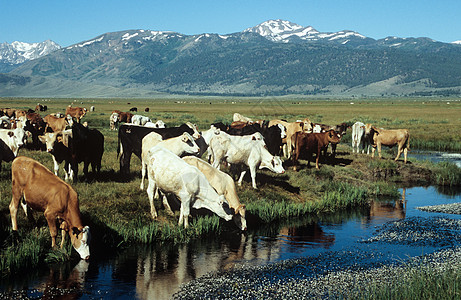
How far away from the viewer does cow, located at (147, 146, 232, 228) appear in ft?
44.8

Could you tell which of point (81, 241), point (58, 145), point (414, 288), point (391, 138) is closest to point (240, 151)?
point (58, 145)

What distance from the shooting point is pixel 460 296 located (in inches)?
356

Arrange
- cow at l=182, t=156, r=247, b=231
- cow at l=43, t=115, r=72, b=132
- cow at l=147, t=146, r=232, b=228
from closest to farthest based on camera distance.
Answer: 1. cow at l=147, t=146, r=232, b=228
2. cow at l=182, t=156, r=247, b=231
3. cow at l=43, t=115, r=72, b=132

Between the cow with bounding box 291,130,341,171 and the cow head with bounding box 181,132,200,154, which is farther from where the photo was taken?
the cow with bounding box 291,130,341,171

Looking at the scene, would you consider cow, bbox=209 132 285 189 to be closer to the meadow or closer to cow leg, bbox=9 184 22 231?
the meadow

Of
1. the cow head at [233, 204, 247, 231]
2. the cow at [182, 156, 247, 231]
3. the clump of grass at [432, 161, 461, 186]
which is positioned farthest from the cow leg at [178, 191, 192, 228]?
the clump of grass at [432, 161, 461, 186]

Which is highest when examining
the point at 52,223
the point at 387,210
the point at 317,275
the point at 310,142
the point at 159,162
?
the point at 159,162

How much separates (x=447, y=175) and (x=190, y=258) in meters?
19.2

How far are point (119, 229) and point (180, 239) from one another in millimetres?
1701

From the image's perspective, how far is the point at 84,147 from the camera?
1852cm

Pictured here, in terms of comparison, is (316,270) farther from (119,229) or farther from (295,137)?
(295,137)

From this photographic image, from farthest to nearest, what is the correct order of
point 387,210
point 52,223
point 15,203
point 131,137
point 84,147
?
point 131,137 → point 387,210 → point 84,147 → point 15,203 → point 52,223

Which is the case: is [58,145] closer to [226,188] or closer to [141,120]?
[226,188]

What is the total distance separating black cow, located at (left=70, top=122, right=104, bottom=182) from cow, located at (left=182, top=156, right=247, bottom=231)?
5.07 metres
